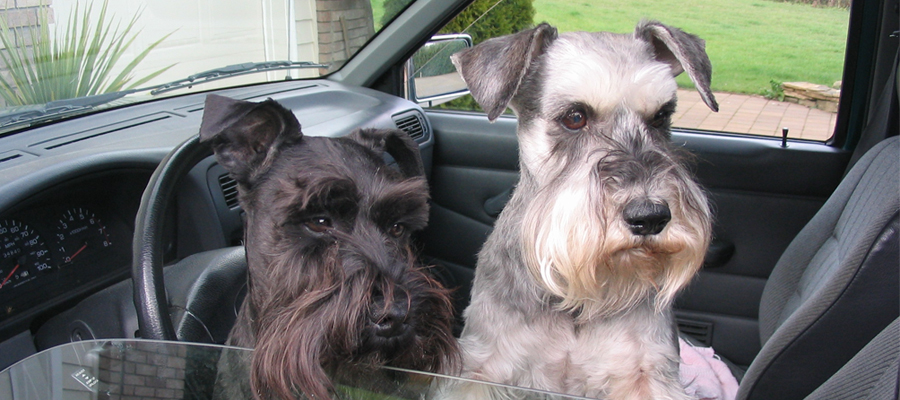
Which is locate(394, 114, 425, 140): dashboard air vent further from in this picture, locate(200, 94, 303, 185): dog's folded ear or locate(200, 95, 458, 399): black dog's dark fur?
locate(200, 94, 303, 185): dog's folded ear

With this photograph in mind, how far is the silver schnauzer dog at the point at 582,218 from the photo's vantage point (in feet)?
6.29

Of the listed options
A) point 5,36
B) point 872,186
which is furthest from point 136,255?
point 872,186

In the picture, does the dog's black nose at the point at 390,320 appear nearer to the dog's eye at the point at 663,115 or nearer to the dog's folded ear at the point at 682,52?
the dog's eye at the point at 663,115

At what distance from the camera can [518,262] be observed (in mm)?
2301

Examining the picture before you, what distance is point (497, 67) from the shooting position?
2180 millimetres

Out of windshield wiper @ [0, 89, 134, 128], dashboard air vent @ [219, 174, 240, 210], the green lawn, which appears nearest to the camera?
windshield wiper @ [0, 89, 134, 128]

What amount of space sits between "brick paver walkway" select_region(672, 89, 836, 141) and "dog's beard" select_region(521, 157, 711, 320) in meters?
1.88

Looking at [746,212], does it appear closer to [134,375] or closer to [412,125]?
[412,125]

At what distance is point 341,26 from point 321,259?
2374 mm

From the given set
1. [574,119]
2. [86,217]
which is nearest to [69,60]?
[86,217]

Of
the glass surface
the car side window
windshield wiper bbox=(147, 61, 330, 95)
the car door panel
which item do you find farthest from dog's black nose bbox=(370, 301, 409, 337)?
the car side window

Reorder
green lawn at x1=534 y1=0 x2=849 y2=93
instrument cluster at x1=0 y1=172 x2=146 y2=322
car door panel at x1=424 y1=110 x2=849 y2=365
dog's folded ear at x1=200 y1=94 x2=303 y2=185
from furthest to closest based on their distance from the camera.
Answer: green lawn at x1=534 y1=0 x2=849 y2=93 → car door panel at x1=424 y1=110 x2=849 y2=365 → instrument cluster at x1=0 y1=172 x2=146 y2=322 → dog's folded ear at x1=200 y1=94 x2=303 y2=185

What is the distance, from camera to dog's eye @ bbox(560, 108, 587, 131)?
7.14 ft

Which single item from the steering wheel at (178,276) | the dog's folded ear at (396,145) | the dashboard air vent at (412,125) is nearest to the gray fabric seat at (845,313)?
the dog's folded ear at (396,145)
